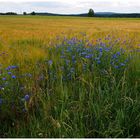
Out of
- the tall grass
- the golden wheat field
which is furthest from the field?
the golden wheat field

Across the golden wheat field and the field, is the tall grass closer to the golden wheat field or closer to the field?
the field

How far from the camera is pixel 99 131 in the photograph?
1.87 meters

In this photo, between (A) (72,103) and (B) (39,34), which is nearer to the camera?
(A) (72,103)

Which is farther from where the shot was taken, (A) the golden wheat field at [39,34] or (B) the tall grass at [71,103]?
(A) the golden wheat field at [39,34]

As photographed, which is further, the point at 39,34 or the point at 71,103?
the point at 39,34

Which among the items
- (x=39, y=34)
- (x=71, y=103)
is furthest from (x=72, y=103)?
(x=39, y=34)

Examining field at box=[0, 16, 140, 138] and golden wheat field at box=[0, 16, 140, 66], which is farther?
golden wheat field at box=[0, 16, 140, 66]

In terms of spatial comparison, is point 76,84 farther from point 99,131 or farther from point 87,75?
point 99,131

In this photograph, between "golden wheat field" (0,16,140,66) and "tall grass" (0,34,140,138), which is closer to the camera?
"tall grass" (0,34,140,138)

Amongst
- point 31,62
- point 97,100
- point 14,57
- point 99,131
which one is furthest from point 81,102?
point 14,57

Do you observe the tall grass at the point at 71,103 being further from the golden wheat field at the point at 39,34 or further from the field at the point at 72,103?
the golden wheat field at the point at 39,34

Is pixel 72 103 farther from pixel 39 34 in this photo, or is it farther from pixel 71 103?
pixel 39 34

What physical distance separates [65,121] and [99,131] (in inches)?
9.7

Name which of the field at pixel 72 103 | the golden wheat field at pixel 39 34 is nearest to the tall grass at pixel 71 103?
the field at pixel 72 103
